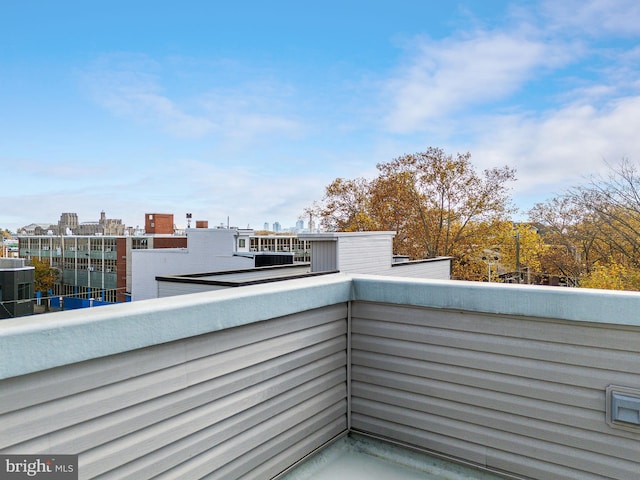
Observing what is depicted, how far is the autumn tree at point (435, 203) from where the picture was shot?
2081cm

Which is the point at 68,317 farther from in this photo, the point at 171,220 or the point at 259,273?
the point at 171,220

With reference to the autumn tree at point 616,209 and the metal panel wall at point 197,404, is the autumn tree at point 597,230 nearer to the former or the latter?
the autumn tree at point 616,209

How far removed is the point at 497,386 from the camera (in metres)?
2.22

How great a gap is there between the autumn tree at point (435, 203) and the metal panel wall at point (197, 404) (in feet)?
64.2

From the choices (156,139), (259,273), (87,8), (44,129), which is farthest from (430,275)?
(44,129)

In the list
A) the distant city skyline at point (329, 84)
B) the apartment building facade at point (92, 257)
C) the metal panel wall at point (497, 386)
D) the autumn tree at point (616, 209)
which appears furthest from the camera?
the apartment building facade at point (92, 257)

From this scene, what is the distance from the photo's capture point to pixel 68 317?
4.52 feet

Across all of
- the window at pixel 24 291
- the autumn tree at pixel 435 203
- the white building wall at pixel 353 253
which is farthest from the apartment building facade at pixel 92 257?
the white building wall at pixel 353 253

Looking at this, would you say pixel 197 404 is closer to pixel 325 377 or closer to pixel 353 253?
pixel 325 377

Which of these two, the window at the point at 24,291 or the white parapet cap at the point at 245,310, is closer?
the white parapet cap at the point at 245,310

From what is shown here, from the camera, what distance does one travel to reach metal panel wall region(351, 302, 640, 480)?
197 cm

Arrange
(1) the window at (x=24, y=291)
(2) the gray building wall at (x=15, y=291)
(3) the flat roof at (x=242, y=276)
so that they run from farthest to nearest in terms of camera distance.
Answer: (1) the window at (x=24, y=291) < (2) the gray building wall at (x=15, y=291) < (3) the flat roof at (x=242, y=276)

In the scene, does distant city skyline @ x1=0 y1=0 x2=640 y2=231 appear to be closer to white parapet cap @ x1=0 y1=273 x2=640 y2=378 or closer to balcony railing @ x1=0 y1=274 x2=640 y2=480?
white parapet cap @ x1=0 y1=273 x2=640 y2=378

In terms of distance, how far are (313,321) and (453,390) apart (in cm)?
90
